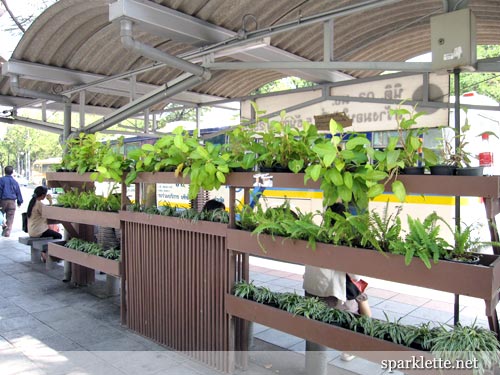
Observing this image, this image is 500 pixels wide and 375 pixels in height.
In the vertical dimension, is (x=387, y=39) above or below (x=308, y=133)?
above

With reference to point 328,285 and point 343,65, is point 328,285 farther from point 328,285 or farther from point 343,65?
point 343,65

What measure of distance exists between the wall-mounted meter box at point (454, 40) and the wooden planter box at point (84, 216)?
12.2ft

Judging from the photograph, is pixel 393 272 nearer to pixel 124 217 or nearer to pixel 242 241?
pixel 242 241

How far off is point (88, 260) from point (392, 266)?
13.2 ft

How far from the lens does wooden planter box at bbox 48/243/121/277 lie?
4.88 m

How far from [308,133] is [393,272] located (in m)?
1.18

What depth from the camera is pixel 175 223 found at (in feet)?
13.5

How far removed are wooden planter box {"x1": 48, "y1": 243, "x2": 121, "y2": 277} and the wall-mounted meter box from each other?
3.93 m

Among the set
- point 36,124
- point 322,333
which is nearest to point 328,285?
point 322,333

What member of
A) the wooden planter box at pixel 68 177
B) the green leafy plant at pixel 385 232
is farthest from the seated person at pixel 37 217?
the green leafy plant at pixel 385 232

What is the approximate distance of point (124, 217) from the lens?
471 cm

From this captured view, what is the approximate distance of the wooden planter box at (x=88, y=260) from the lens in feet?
Answer: 16.0

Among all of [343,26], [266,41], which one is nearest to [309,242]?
[266,41]

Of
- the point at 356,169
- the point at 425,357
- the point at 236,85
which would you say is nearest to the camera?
the point at 425,357
